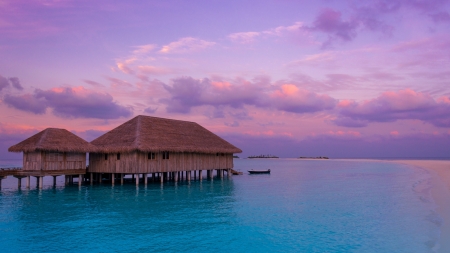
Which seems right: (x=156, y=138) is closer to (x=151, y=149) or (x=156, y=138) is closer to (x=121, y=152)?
(x=151, y=149)

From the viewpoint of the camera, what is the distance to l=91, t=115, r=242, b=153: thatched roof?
86.4ft

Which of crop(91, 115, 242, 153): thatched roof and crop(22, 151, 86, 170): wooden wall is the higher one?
crop(91, 115, 242, 153): thatched roof

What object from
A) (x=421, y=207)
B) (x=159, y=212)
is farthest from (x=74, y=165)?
(x=421, y=207)

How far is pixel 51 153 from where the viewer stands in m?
24.4

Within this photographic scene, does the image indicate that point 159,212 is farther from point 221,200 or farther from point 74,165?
point 74,165

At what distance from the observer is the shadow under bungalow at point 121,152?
23984mm

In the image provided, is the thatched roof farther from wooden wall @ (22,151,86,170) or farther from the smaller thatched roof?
wooden wall @ (22,151,86,170)

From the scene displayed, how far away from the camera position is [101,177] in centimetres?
2973

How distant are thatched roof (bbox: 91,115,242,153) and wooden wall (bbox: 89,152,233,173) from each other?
86cm

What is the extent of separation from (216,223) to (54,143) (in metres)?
15.0

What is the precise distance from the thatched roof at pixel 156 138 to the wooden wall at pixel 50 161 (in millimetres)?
2088

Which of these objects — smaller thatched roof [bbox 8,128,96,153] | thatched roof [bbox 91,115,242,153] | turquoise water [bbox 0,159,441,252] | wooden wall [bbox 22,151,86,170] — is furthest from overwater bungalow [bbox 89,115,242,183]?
turquoise water [bbox 0,159,441,252]

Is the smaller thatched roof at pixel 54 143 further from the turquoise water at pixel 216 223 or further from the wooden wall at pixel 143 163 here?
the turquoise water at pixel 216 223

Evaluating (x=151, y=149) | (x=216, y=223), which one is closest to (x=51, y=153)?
(x=151, y=149)
